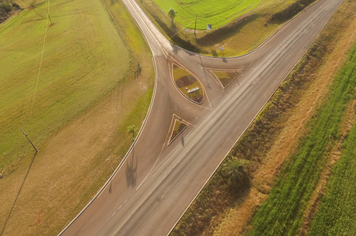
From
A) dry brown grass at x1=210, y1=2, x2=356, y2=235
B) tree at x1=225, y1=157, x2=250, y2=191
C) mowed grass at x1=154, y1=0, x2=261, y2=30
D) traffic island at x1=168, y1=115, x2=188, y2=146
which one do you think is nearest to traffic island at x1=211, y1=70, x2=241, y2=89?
traffic island at x1=168, y1=115, x2=188, y2=146

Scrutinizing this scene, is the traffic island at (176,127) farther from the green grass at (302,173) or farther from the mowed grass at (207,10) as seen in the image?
the mowed grass at (207,10)

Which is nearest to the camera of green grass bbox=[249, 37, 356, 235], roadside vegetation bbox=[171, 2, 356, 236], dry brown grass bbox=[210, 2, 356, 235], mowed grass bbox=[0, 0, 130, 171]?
green grass bbox=[249, 37, 356, 235]

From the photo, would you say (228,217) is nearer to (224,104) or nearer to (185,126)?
(185,126)

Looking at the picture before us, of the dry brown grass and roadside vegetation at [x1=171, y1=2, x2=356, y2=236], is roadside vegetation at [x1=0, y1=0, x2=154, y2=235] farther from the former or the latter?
the dry brown grass

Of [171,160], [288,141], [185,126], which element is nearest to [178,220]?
[171,160]

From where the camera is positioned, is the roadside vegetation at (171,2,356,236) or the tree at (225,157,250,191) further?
the tree at (225,157,250,191)

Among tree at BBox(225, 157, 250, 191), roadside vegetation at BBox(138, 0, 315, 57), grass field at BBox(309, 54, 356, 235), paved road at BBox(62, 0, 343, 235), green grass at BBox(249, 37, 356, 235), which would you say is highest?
roadside vegetation at BBox(138, 0, 315, 57)
